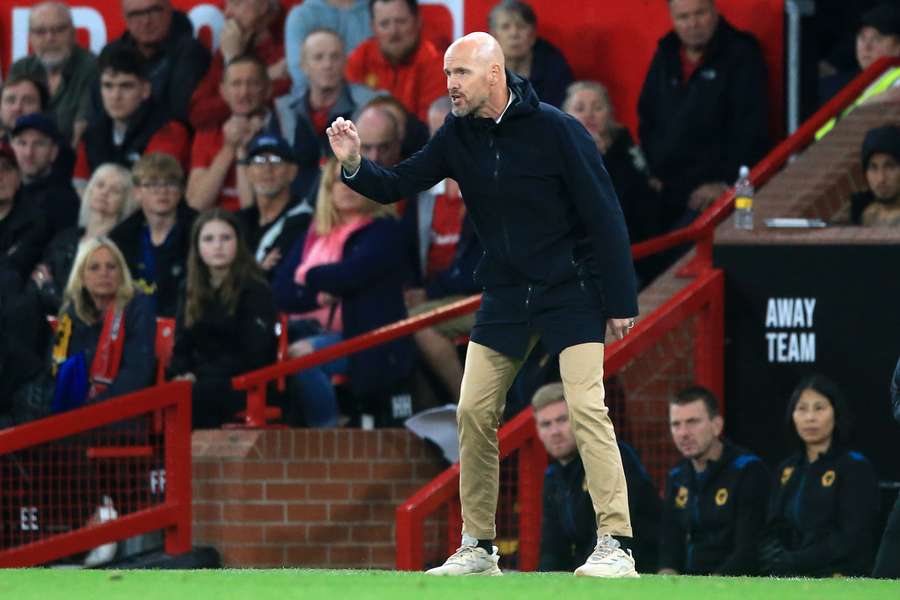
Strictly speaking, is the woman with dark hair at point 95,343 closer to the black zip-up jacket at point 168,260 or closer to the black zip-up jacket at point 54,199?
the black zip-up jacket at point 168,260

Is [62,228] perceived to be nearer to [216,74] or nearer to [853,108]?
[216,74]

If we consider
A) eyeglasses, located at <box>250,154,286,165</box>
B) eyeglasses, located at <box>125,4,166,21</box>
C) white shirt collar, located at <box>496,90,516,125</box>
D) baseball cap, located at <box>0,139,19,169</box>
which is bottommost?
white shirt collar, located at <box>496,90,516,125</box>

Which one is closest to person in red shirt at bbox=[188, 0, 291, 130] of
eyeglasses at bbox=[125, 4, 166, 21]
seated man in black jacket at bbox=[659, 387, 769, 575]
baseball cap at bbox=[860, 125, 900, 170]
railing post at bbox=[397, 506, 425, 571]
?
eyeglasses at bbox=[125, 4, 166, 21]

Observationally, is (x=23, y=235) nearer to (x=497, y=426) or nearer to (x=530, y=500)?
(x=530, y=500)

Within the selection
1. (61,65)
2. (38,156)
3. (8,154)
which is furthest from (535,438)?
(61,65)

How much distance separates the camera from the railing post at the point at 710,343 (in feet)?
33.7

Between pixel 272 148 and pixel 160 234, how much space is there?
2.87ft

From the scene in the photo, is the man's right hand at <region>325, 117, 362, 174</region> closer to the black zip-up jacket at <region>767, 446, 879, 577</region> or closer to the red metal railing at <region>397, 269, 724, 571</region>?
the red metal railing at <region>397, 269, 724, 571</region>

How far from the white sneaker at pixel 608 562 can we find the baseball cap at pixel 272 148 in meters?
5.72

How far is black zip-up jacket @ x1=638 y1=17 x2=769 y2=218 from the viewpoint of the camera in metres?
12.0

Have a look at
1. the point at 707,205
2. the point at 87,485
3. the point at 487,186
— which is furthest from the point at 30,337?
the point at 487,186

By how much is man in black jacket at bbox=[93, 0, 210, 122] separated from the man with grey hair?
0.27 meters

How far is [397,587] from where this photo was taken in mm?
6402

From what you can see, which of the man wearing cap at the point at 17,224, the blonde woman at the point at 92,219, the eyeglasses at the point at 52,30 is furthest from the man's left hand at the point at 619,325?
the eyeglasses at the point at 52,30
